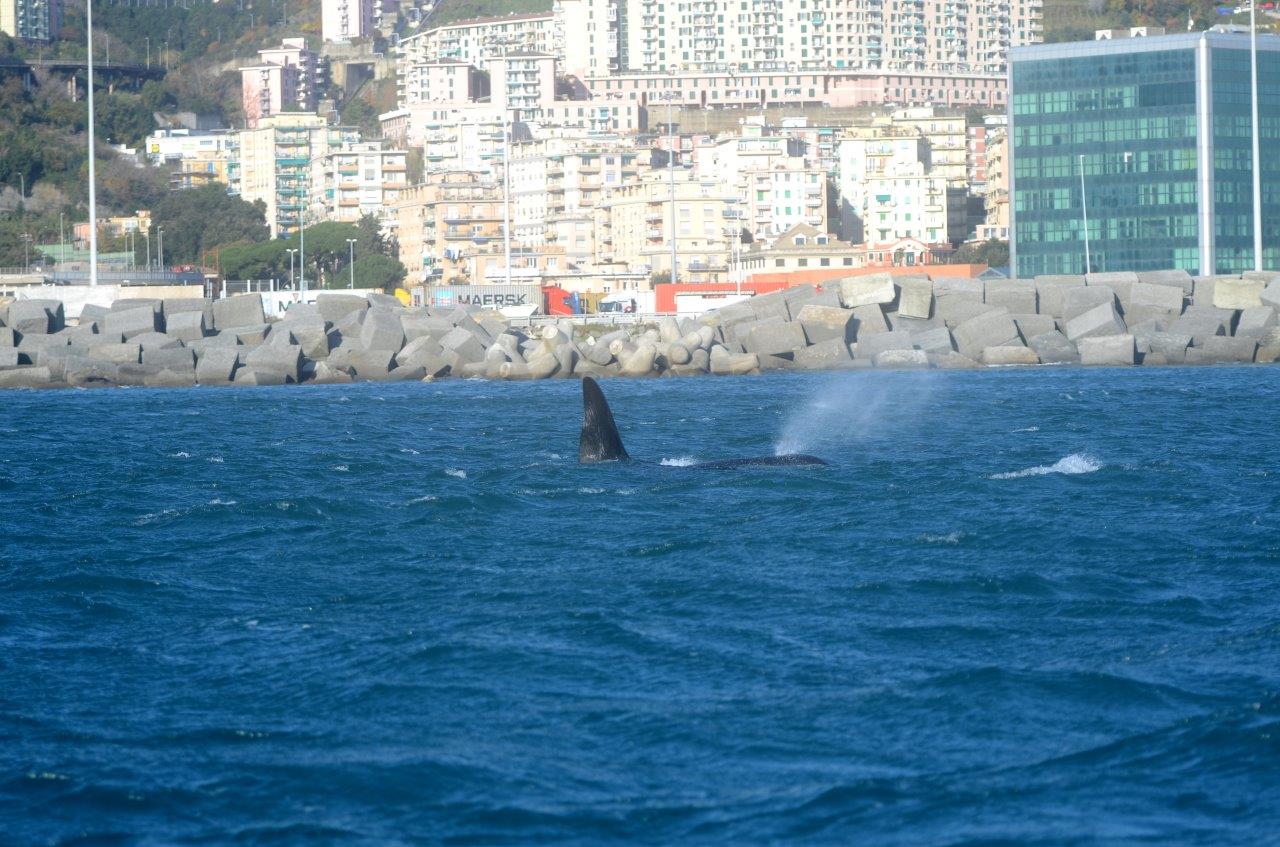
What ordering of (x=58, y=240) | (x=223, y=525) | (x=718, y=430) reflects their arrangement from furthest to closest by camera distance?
1. (x=58, y=240)
2. (x=718, y=430)
3. (x=223, y=525)

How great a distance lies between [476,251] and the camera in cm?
14412

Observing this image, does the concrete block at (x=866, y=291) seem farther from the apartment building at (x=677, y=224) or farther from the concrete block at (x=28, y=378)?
the apartment building at (x=677, y=224)

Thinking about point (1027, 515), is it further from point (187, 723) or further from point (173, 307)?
point (173, 307)

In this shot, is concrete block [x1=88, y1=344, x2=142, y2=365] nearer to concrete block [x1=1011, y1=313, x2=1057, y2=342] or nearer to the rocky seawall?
the rocky seawall

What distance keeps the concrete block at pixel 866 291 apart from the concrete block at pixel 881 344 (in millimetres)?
3394

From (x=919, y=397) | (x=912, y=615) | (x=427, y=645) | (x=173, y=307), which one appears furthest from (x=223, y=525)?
(x=173, y=307)

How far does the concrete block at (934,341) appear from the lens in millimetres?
56406

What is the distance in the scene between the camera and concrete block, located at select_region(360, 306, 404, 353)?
188 feet

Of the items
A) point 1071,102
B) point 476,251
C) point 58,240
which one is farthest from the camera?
point 476,251

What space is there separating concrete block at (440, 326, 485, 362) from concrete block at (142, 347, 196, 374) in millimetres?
7874

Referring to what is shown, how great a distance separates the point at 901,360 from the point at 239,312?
877 inches

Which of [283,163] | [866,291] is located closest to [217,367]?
[866,291]

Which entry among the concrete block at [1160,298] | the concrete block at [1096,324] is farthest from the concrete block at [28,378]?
the concrete block at [1160,298]

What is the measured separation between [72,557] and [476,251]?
416 feet
